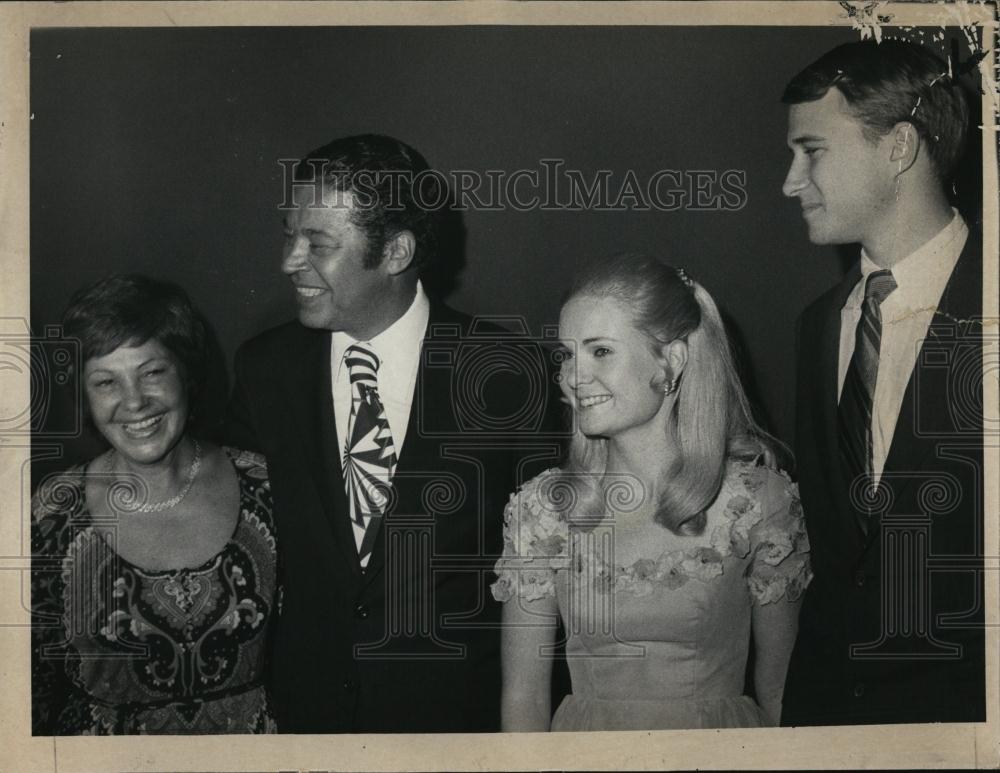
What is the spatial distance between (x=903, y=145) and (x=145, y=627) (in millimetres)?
2124

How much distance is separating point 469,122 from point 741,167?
0.66 meters

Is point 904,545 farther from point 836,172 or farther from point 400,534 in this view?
point 400,534

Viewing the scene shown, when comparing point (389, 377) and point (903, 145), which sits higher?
point (903, 145)

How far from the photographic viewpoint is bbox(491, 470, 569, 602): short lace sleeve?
256 cm

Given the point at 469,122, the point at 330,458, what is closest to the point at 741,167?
the point at 469,122

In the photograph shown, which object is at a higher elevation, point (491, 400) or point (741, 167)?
point (741, 167)

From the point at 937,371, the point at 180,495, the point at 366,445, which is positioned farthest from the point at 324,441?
the point at 937,371

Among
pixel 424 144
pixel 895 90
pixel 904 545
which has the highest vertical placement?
pixel 895 90

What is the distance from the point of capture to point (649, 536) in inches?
100

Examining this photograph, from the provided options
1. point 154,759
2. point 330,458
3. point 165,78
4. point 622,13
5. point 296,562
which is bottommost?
point 154,759

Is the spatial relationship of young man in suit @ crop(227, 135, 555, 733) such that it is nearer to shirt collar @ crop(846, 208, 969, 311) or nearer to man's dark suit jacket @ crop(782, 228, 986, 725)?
man's dark suit jacket @ crop(782, 228, 986, 725)

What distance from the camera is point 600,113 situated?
102 inches

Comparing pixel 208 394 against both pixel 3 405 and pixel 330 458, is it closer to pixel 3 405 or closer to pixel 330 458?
pixel 330 458

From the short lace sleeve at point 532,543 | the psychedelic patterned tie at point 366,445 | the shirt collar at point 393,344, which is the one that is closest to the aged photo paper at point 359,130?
the shirt collar at point 393,344
